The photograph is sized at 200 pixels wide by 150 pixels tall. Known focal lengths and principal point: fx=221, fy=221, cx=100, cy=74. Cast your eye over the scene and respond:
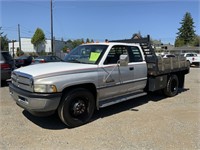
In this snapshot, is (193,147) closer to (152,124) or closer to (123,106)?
(152,124)

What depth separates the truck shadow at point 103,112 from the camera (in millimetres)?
5073

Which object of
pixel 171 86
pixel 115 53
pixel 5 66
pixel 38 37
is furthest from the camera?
pixel 38 37

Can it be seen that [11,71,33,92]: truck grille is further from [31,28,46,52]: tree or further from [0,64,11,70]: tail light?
[31,28,46,52]: tree

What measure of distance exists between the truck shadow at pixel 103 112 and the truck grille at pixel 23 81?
0.99 metres

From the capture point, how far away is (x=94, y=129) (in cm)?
479

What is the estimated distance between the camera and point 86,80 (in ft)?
16.1

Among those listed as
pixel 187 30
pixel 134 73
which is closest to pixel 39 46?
pixel 187 30

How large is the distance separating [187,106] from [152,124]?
222 centimetres

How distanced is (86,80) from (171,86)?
428 cm

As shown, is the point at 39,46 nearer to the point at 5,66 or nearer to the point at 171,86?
the point at 5,66

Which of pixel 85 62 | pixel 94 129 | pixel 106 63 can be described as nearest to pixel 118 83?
pixel 106 63

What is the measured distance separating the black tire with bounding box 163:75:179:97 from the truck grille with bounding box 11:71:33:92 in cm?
495

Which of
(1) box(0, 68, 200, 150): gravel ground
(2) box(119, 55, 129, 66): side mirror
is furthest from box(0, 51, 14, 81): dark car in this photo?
(2) box(119, 55, 129, 66): side mirror

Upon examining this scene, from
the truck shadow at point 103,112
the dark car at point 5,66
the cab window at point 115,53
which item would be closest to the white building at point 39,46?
the dark car at point 5,66
